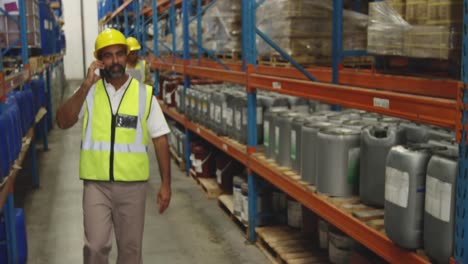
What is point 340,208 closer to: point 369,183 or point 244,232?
point 369,183

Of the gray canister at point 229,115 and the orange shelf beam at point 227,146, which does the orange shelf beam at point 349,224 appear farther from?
the gray canister at point 229,115

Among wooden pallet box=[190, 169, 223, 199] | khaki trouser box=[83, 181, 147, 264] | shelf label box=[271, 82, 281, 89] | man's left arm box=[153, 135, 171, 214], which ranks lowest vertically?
wooden pallet box=[190, 169, 223, 199]

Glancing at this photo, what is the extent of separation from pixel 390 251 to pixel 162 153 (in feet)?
5.79

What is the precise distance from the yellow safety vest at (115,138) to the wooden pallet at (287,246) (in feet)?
4.92

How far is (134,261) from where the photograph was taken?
3785mm

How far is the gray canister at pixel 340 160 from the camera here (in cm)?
348

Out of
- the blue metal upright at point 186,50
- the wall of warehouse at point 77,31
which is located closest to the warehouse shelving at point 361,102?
the blue metal upright at point 186,50

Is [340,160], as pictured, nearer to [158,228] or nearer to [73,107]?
[73,107]

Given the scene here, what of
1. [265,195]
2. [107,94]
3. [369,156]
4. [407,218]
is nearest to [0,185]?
[107,94]

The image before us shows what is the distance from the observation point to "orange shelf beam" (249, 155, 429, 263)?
2.66 metres

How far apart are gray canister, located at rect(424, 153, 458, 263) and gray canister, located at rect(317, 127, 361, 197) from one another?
1038 mm

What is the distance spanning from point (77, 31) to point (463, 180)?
26.3m

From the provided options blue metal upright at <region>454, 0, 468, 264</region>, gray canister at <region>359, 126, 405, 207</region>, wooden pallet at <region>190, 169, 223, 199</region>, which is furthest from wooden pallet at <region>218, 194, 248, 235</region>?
blue metal upright at <region>454, 0, 468, 264</region>

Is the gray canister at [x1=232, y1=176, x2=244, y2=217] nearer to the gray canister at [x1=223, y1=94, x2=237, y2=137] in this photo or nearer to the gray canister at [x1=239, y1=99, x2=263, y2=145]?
the gray canister at [x1=239, y1=99, x2=263, y2=145]
